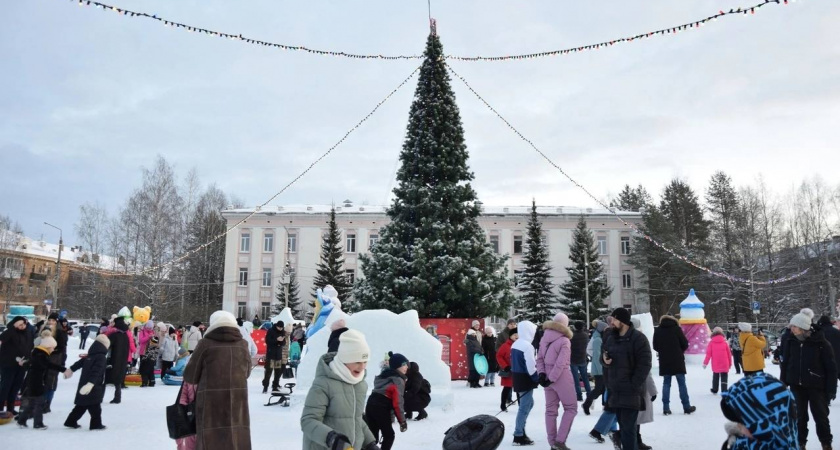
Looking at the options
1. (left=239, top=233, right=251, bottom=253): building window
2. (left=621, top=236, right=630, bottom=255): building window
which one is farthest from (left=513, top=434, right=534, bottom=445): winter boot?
(left=239, top=233, right=251, bottom=253): building window

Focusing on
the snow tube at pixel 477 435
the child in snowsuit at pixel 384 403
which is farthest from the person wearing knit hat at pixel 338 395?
the snow tube at pixel 477 435

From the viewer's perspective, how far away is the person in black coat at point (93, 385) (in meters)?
9.23

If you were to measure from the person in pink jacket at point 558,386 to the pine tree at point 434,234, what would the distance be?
38.2 ft

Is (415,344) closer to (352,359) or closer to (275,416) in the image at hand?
(275,416)

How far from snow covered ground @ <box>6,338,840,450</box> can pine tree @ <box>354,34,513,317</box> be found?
20.9 ft

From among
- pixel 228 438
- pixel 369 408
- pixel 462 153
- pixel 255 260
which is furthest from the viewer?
pixel 255 260

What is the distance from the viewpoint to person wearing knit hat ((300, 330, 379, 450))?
13.5 ft

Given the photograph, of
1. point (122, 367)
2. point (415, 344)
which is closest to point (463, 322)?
point (415, 344)

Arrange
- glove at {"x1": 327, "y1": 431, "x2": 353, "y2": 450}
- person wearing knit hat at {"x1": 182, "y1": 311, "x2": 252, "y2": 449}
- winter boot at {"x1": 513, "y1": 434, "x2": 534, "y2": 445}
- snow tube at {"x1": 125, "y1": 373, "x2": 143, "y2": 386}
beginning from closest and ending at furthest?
glove at {"x1": 327, "y1": 431, "x2": 353, "y2": 450} → person wearing knit hat at {"x1": 182, "y1": 311, "x2": 252, "y2": 449} → winter boot at {"x1": 513, "y1": 434, "x2": 534, "y2": 445} → snow tube at {"x1": 125, "y1": 373, "x2": 143, "y2": 386}

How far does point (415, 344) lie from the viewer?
12.7 m

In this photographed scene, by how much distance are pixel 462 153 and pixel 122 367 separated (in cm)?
1363

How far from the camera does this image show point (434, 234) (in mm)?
20594

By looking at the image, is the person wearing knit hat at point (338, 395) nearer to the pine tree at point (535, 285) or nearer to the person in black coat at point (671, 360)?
the person in black coat at point (671, 360)

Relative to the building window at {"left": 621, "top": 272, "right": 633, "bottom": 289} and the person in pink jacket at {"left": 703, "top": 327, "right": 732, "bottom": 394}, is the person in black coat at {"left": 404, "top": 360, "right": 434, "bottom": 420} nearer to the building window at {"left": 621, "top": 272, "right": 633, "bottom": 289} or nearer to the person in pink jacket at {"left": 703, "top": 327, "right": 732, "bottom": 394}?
the person in pink jacket at {"left": 703, "top": 327, "right": 732, "bottom": 394}
